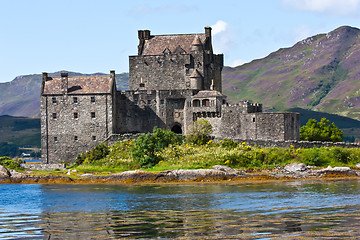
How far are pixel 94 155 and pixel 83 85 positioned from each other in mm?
11460

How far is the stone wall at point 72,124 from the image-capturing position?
282ft

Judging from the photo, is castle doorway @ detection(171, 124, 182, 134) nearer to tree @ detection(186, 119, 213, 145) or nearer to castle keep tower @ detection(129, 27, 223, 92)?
castle keep tower @ detection(129, 27, 223, 92)

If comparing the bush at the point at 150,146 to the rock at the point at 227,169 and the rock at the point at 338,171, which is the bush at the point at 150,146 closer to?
the rock at the point at 227,169

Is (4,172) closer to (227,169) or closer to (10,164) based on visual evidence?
(10,164)

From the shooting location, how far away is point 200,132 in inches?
3196

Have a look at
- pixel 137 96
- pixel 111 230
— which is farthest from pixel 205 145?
pixel 111 230

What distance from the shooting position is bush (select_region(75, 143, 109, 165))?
80.6 m

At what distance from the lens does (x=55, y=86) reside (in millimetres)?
88000

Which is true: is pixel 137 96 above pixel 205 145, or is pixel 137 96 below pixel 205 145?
above

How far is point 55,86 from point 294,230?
2362 inches

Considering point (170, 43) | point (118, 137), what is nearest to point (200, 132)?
point (118, 137)

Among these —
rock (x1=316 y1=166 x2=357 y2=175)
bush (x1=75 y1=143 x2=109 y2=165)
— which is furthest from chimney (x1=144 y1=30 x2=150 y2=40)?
rock (x1=316 y1=166 x2=357 y2=175)

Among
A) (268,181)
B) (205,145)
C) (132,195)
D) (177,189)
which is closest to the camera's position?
(132,195)

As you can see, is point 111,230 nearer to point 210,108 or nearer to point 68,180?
point 68,180
